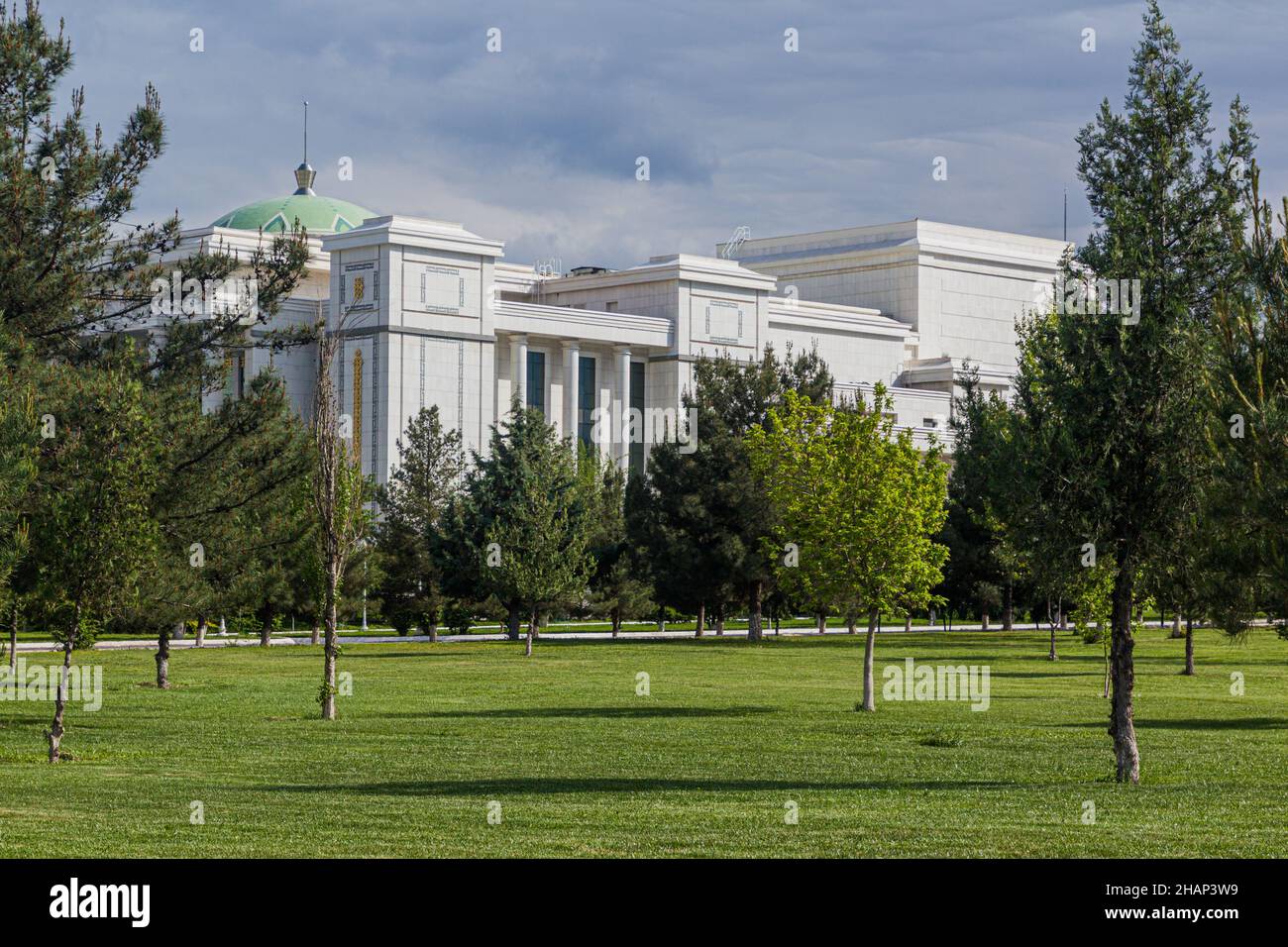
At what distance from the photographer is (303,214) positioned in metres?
118

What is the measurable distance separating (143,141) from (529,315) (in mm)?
75951

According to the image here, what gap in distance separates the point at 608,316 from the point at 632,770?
87501 mm

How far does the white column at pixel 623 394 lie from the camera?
111m

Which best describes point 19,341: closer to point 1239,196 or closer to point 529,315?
point 1239,196

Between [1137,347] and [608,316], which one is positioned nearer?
[1137,347]

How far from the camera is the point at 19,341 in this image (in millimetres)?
27250

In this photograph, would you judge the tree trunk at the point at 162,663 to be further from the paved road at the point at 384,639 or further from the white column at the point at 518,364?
the white column at the point at 518,364

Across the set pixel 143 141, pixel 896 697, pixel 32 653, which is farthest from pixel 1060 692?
pixel 32 653

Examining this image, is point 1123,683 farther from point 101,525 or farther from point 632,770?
point 101,525

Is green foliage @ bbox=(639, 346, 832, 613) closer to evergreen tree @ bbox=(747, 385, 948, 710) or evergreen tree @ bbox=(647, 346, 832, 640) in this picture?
evergreen tree @ bbox=(647, 346, 832, 640)

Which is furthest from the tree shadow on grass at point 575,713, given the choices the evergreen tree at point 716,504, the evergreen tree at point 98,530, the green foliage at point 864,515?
the evergreen tree at point 716,504

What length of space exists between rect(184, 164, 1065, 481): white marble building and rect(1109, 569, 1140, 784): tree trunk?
58.2 meters

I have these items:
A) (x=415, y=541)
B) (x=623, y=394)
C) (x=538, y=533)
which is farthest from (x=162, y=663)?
(x=623, y=394)

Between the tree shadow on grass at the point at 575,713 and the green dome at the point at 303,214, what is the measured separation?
84.7 m
